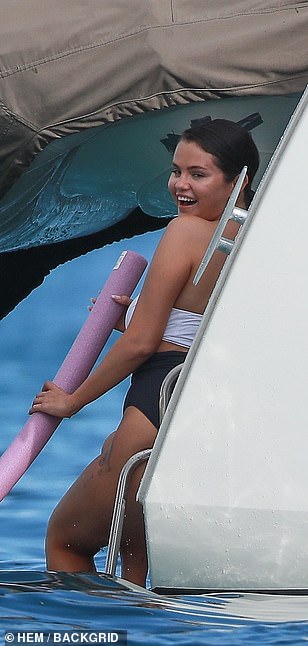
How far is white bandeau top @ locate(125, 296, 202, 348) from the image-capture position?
2732mm

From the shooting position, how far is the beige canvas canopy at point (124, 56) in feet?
8.81

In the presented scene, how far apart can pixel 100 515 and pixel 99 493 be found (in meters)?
0.05

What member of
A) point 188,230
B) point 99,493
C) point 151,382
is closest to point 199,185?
point 188,230

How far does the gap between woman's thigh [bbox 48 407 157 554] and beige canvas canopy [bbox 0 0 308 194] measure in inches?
24.5

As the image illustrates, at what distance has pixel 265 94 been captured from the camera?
2.81 metres

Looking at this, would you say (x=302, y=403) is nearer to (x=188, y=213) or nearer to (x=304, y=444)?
(x=304, y=444)

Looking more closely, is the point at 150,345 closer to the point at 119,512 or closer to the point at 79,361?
the point at 79,361

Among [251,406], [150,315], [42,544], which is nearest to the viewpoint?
[251,406]

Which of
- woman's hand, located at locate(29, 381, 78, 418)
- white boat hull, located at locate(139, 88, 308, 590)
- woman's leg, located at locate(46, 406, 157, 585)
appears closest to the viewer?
white boat hull, located at locate(139, 88, 308, 590)

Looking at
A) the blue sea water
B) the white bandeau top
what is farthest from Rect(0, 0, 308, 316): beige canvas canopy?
the blue sea water

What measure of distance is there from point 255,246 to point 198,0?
72 cm

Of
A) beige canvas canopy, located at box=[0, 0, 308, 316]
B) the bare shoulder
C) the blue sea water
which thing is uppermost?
beige canvas canopy, located at box=[0, 0, 308, 316]

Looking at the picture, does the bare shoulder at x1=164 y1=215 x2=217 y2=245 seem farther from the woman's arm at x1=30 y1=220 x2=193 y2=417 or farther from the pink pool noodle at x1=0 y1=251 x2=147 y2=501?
the pink pool noodle at x1=0 y1=251 x2=147 y2=501

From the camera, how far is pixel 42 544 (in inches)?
184
